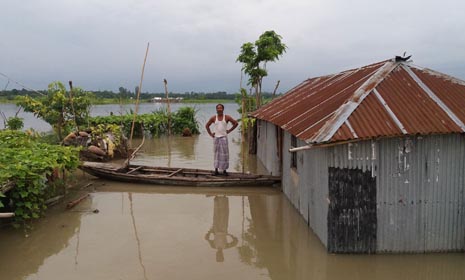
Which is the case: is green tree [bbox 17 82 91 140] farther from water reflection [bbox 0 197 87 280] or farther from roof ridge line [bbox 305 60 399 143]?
roof ridge line [bbox 305 60 399 143]

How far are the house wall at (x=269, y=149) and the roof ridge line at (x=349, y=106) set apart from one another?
12.6 feet

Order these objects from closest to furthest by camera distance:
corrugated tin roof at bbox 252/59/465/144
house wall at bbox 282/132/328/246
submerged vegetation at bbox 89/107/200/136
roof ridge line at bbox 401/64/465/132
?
corrugated tin roof at bbox 252/59/465/144
roof ridge line at bbox 401/64/465/132
house wall at bbox 282/132/328/246
submerged vegetation at bbox 89/107/200/136

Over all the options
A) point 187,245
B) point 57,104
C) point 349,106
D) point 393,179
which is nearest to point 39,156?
point 187,245

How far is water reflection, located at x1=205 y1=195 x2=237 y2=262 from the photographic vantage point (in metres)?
6.21

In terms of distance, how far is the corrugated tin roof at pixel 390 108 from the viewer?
5406 mm

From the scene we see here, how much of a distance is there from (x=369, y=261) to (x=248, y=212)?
3106mm

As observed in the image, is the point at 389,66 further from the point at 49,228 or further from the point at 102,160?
the point at 102,160

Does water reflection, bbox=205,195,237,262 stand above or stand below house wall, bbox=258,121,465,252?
below

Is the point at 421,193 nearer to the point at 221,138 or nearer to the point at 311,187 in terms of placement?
the point at 311,187

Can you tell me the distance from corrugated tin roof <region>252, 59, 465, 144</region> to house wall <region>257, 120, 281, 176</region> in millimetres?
3080

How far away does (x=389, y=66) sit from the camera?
22.4 feet

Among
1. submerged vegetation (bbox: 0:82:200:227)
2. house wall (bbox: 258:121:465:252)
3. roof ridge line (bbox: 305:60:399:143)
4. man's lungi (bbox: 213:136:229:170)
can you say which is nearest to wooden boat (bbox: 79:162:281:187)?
man's lungi (bbox: 213:136:229:170)

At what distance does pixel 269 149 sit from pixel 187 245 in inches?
227

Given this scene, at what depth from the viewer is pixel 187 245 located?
6.19m
